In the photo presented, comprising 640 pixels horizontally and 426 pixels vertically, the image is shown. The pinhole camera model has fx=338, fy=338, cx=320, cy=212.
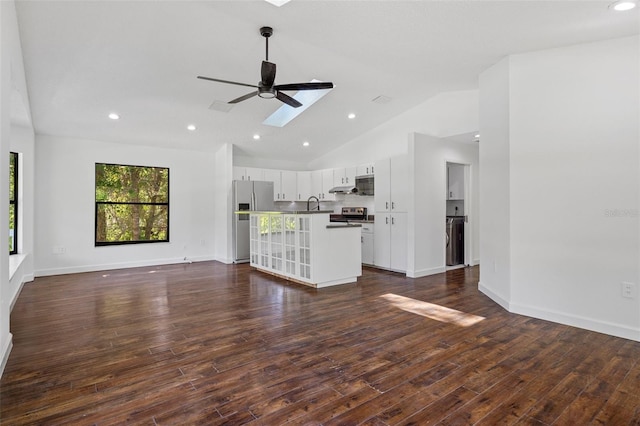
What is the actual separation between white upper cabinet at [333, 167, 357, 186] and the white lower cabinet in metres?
1.20

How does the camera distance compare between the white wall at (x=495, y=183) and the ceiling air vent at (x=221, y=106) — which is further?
the ceiling air vent at (x=221, y=106)

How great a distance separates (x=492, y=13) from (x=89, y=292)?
5900 millimetres

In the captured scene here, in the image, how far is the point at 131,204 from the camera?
22.5 feet

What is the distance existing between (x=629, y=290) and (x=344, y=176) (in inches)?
204

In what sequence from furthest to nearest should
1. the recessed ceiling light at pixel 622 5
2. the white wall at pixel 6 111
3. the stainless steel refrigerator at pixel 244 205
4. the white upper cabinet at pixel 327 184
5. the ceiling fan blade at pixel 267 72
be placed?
the white upper cabinet at pixel 327 184 < the stainless steel refrigerator at pixel 244 205 < the ceiling fan blade at pixel 267 72 < the recessed ceiling light at pixel 622 5 < the white wall at pixel 6 111

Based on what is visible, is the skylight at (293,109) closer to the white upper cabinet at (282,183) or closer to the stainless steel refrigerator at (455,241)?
the white upper cabinet at (282,183)

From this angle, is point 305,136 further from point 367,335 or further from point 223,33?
point 367,335

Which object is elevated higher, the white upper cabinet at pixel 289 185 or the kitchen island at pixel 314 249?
the white upper cabinet at pixel 289 185

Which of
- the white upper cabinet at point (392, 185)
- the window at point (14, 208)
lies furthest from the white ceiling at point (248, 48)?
the white upper cabinet at point (392, 185)

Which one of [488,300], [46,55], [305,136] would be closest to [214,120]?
[305,136]

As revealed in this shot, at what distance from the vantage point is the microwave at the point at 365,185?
23.4ft

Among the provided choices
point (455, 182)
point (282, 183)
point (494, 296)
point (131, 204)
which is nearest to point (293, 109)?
point (282, 183)

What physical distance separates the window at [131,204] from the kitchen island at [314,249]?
2830 mm

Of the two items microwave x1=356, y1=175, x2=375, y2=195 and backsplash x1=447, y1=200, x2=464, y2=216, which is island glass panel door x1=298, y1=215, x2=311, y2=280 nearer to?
microwave x1=356, y1=175, x2=375, y2=195
